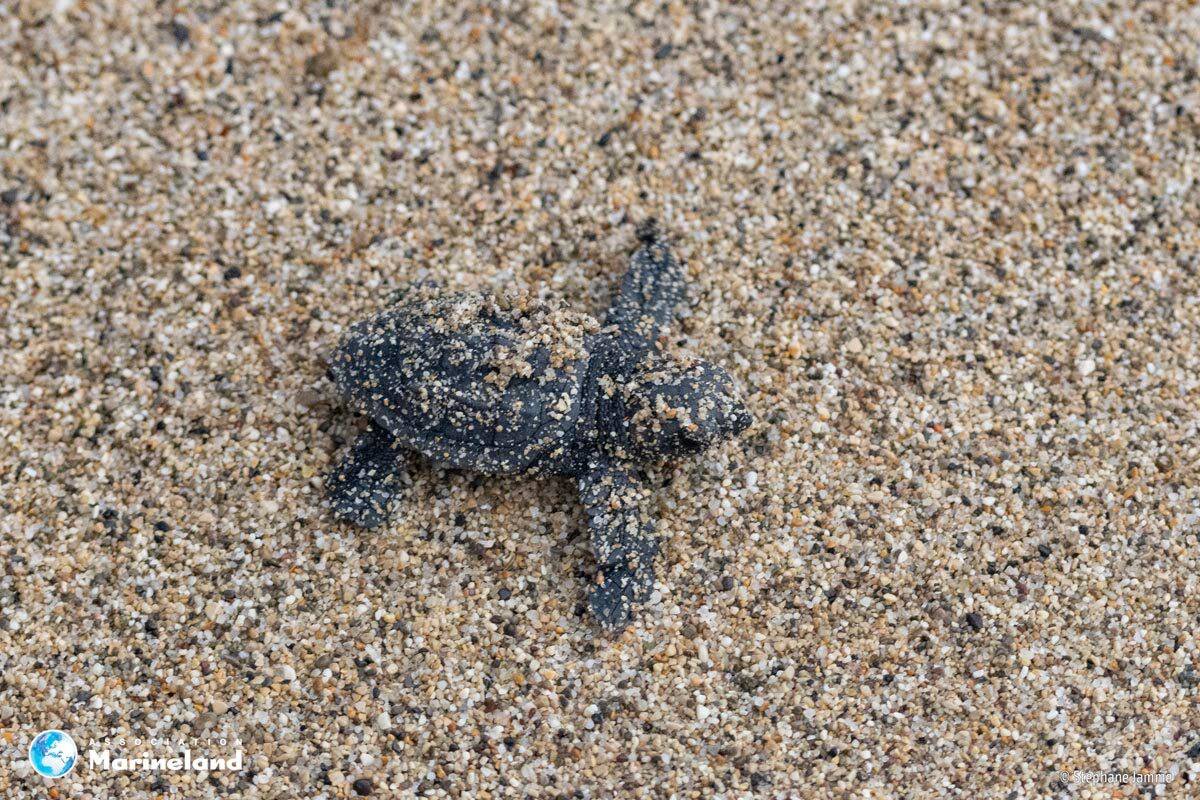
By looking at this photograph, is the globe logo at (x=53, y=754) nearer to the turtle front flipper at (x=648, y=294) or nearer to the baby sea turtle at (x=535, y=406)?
the baby sea turtle at (x=535, y=406)

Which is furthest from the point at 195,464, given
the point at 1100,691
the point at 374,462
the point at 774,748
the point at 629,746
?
the point at 1100,691

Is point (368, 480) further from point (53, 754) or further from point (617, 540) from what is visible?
point (53, 754)

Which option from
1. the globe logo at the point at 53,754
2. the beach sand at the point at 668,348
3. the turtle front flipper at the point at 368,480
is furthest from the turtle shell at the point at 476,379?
the globe logo at the point at 53,754

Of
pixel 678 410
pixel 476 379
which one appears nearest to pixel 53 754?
pixel 476 379


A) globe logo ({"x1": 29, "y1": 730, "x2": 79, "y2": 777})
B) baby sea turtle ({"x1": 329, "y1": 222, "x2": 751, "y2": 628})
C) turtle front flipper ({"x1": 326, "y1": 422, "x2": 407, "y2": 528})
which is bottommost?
globe logo ({"x1": 29, "y1": 730, "x2": 79, "y2": 777})

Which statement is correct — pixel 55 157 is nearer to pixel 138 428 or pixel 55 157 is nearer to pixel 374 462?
pixel 138 428

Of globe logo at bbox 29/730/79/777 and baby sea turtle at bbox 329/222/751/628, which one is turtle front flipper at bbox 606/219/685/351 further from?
globe logo at bbox 29/730/79/777

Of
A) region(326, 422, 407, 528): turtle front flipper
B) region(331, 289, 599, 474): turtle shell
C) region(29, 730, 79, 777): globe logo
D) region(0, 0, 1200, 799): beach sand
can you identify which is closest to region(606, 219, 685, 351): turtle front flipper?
region(0, 0, 1200, 799): beach sand
